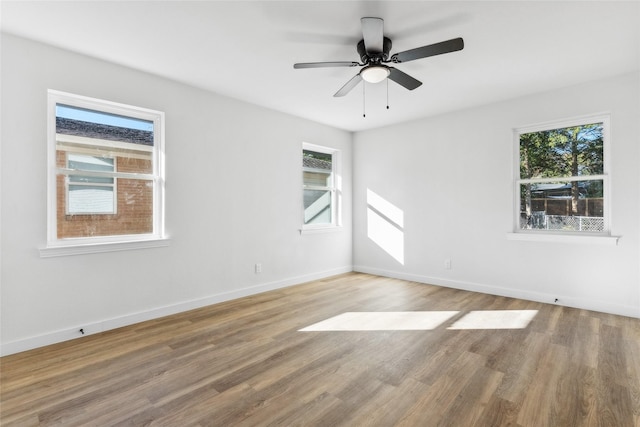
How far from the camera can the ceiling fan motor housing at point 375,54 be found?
8.28 feet

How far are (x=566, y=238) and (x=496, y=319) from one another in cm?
139

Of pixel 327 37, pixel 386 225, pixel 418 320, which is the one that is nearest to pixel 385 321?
pixel 418 320

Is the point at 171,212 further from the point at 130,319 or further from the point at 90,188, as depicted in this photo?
the point at 130,319

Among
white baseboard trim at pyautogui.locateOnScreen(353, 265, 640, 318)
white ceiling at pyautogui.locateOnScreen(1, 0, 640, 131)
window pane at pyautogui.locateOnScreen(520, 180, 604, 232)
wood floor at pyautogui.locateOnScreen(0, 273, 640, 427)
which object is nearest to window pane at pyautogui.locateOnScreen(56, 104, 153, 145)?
white ceiling at pyautogui.locateOnScreen(1, 0, 640, 131)

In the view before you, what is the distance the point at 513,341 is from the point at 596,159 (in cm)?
244

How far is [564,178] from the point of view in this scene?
148 inches

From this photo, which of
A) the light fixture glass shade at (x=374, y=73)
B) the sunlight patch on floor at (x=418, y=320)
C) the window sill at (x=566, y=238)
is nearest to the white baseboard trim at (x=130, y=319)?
the sunlight patch on floor at (x=418, y=320)

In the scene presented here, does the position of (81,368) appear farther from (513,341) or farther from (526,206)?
(526,206)

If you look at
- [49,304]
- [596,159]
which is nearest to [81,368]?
[49,304]

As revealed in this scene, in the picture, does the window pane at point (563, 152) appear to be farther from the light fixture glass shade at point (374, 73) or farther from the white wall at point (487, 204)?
the light fixture glass shade at point (374, 73)

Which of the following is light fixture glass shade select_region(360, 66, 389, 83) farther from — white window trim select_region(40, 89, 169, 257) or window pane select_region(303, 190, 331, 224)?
window pane select_region(303, 190, 331, 224)

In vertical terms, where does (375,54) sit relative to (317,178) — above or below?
above

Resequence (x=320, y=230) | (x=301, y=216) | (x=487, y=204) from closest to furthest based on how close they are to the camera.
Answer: (x=487, y=204) → (x=301, y=216) → (x=320, y=230)

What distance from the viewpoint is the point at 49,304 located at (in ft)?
8.97
